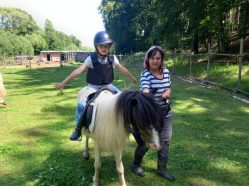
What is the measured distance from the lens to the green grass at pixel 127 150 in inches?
179

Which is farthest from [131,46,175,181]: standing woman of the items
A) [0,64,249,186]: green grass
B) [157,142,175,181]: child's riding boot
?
[0,64,249,186]: green grass

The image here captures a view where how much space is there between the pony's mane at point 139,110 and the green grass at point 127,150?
4.27 ft

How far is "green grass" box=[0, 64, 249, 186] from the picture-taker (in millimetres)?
4543

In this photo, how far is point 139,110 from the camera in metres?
3.38

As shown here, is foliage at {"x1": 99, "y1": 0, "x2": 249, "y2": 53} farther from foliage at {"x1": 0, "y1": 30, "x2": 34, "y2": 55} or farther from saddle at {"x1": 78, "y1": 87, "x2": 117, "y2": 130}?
foliage at {"x1": 0, "y1": 30, "x2": 34, "y2": 55}

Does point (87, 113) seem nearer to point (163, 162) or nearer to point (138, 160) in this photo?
point (138, 160)

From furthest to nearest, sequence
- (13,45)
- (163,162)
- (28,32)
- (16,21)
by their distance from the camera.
Answer: 1. (28,32)
2. (16,21)
3. (13,45)
4. (163,162)

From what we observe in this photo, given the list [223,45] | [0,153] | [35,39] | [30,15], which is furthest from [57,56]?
[0,153]

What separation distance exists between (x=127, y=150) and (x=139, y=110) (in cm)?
242

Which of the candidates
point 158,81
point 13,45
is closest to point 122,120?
point 158,81

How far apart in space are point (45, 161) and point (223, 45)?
56.2ft

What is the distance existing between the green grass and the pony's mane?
130cm

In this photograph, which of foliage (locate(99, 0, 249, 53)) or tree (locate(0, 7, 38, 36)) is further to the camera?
tree (locate(0, 7, 38, 36))

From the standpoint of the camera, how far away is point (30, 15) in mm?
108188
